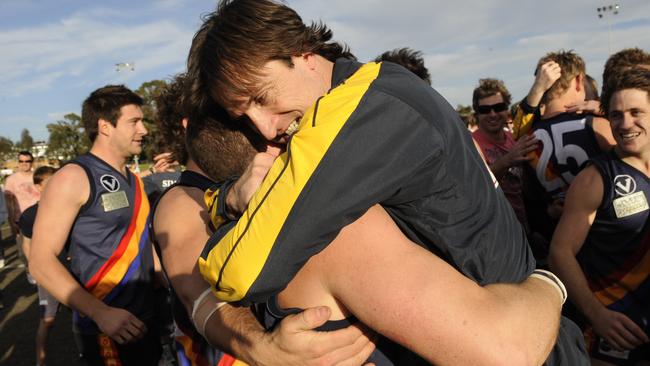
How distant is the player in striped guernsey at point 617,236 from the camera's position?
2.90 metres

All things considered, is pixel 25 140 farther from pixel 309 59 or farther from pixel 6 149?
pixel 309 59

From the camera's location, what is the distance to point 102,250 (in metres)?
3.50

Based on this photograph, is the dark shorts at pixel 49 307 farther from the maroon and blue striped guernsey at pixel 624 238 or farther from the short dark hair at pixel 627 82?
the short dark hair at pixel 627 82

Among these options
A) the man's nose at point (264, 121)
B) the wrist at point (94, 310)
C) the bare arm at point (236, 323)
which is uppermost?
the man's nose at point (264, 121)

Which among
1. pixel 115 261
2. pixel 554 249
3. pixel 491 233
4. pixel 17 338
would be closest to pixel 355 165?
pixel 491 233

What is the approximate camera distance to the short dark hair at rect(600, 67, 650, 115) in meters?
3.01

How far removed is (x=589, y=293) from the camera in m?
2.98

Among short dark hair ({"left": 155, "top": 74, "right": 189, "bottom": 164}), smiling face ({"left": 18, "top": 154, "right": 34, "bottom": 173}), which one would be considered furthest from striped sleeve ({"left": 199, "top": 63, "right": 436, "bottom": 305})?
smiling face ({"left": 18, "top": 154, "right": 34, "bottom": 173})

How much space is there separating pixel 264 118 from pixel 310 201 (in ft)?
2.19

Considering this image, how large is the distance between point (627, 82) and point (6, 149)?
9409 cm

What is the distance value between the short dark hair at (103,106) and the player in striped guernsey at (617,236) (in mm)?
3538

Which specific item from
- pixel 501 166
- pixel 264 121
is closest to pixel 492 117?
pixel 501 166

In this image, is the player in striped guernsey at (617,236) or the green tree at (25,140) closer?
the player in striped guernsey at (617,236)

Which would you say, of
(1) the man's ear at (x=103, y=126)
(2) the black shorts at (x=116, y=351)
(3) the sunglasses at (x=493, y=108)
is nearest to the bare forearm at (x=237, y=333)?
(2) the black shorts at (x=116, y=351)
